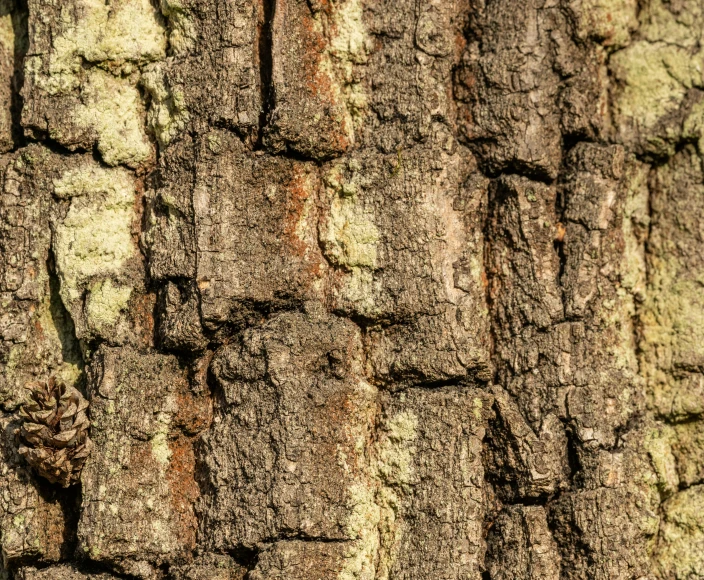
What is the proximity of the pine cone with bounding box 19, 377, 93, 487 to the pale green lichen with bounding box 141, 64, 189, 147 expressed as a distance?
62cm

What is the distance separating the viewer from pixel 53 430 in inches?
68.2

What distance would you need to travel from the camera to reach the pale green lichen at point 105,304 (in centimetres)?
184

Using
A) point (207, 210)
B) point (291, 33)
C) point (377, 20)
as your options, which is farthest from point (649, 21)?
point (207, 210)

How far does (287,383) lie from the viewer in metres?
1.73

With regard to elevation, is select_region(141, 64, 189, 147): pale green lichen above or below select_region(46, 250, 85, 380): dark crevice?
above

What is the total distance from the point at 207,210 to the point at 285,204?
7.0 inches

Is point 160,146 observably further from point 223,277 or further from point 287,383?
point 287,383

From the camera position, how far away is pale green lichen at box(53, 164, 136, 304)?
6.12 ft

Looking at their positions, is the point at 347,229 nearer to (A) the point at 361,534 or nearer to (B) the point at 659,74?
(A) the point at 361,534

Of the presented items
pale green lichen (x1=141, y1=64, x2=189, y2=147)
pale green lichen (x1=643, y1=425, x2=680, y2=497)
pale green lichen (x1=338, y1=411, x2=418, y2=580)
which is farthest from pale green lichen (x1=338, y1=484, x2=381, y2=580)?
pale green lichen (x1=141, y1=64, x2=189, y2=147)

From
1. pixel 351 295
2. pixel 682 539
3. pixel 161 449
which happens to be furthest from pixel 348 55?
pixel 682 539

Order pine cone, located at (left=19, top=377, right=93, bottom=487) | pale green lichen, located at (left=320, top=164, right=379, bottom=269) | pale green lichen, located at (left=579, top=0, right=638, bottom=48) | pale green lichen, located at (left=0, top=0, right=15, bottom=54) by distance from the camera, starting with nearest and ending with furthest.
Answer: pine cone, located at (left=19, top=377, right=93, bottom=487) → pale green lichen, located at (left=320, top=164, right=379, bottom=269) → pale green lichen, located at (left=579, top=0, right=638, bottom=48) → pale green lichen, located at (left=0, top=0, right=15, bottom=54)

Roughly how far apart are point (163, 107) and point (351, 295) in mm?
622

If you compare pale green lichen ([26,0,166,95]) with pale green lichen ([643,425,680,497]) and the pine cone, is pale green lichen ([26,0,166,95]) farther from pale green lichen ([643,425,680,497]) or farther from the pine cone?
pale green lichen ([643,425,680,497])
